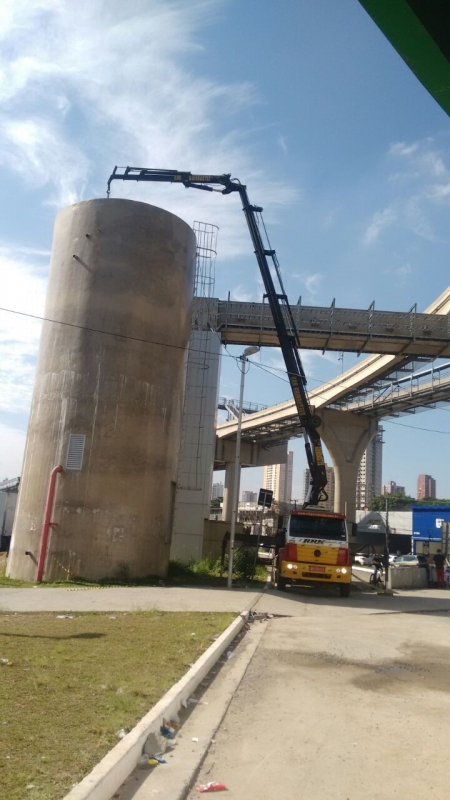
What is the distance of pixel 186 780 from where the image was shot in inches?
178

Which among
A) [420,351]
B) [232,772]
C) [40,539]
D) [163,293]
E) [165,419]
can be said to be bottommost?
[232,772]

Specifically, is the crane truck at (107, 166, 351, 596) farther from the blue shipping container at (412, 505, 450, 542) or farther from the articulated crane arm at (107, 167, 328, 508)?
the blue shipping container at (412, 505, 450, 542)

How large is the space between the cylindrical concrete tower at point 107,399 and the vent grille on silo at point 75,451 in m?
0.03

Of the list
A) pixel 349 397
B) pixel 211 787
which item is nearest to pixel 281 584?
pixel 211 787

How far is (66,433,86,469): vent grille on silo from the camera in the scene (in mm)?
18938

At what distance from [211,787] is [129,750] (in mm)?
670

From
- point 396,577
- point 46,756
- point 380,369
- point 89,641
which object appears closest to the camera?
point 46,756

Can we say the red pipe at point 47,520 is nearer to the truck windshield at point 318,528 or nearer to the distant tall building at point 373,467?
the truck windshield at point 318,528

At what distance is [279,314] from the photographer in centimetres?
2525

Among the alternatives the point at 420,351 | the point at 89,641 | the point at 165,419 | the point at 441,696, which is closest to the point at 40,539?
the point at 165,419

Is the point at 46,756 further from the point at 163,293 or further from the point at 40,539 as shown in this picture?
the point at 163,293

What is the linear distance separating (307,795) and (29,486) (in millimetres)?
16613

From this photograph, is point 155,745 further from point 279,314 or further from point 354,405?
point 354,405

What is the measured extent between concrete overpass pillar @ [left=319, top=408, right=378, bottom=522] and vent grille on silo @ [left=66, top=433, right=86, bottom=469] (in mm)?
38009
